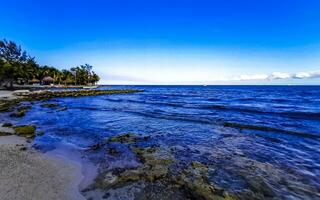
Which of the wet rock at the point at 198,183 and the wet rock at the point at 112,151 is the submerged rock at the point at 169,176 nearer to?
the wet rock at the point at 198,183

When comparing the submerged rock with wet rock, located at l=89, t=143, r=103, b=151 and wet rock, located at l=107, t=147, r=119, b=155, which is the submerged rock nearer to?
wet rock, located at l=107, t=147, r=119, b=155

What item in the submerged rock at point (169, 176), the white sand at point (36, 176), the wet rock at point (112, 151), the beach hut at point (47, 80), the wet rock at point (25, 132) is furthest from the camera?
the beach hut at point (47, 80)

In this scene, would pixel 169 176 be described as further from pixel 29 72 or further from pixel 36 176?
pixel 29 72

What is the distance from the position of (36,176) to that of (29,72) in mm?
80084

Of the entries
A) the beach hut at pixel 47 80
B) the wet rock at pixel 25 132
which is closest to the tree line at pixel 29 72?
the beach hut at pixel 47 80

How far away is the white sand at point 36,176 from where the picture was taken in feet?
16.2

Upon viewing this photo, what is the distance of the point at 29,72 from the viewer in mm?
73875

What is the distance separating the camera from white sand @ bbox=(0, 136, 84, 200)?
16.2ft

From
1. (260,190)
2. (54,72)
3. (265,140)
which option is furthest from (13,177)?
(54,72)

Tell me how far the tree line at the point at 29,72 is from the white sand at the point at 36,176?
57173mm

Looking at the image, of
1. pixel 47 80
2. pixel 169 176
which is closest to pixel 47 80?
pixel 47 80

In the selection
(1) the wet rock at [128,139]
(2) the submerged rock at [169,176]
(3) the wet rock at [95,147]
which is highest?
(2) the submerged rock at [169,176]

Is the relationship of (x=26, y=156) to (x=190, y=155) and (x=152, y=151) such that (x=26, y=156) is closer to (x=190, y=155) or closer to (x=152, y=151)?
(x=152, y=151)

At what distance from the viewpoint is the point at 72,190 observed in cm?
527
